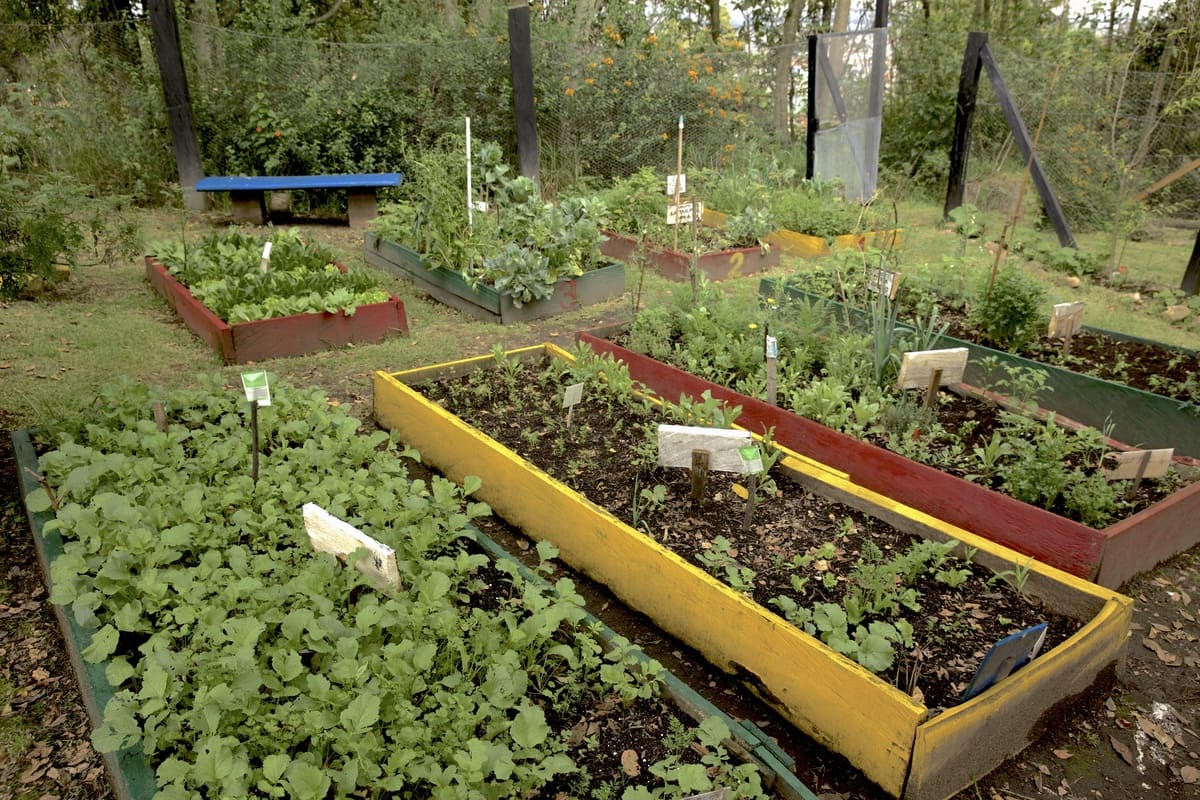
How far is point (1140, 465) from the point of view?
3.34m

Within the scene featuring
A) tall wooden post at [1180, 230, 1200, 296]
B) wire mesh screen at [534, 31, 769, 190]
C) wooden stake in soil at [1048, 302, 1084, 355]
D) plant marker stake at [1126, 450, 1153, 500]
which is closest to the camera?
plant marker stake at [1126, 450, 1153, 500]

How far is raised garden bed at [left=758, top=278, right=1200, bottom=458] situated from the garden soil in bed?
5.54 feet

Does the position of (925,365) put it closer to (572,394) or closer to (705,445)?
(705,445)

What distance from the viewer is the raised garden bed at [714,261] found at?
7332mm

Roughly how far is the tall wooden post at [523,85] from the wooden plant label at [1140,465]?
22.7ft

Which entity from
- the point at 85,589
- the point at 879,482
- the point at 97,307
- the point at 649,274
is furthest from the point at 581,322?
the point at 85,589

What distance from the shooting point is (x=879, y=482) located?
3.72m

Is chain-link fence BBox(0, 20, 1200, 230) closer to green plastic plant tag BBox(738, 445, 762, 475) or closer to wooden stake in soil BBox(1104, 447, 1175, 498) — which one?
wooden stake in soil BBox(1104, 447, 1175, 498)

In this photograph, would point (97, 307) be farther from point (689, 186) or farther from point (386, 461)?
point (689, 186)

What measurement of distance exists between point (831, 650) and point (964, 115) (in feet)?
28.1

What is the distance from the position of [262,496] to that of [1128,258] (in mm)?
8703

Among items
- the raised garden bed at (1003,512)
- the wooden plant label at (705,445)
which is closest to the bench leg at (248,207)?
the raised garden bed at (1003,512)

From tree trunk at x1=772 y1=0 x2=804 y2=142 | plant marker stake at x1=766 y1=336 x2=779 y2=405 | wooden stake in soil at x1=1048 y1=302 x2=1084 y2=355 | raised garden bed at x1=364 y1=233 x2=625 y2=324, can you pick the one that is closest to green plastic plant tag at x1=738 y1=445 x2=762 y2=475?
plant marker stake at x1=766 y1=336 x2=779 y2=405

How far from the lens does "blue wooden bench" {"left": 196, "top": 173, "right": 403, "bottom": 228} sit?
884 centimetres
